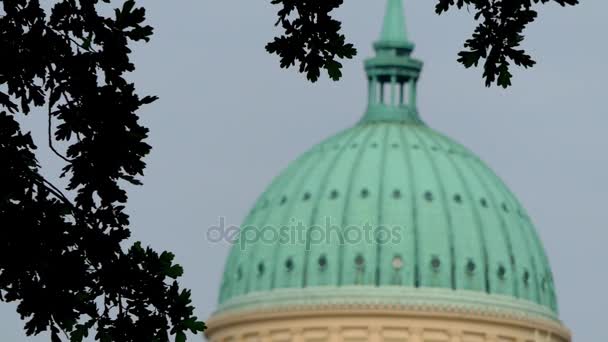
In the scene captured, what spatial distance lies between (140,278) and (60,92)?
101 centimetres

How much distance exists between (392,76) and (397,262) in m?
13.6

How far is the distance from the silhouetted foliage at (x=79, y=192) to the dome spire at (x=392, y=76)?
107242 mm

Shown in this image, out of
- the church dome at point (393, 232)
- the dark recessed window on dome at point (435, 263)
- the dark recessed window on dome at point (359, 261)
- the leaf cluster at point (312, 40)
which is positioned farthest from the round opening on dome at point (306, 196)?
the leaf cluster at point (312, 40)

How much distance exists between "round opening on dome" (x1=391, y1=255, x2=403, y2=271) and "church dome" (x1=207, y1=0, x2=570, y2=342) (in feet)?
0.13

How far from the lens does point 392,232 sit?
374 ft

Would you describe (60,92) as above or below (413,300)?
below

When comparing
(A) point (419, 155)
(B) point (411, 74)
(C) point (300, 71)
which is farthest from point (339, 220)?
(C) point (300, 71)

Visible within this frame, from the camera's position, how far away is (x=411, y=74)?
12456 cm

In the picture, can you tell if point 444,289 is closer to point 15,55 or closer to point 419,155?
point 419,155

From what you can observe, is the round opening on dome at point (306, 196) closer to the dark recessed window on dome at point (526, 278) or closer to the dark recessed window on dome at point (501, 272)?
the dark recessed window on dome at point (501, 272)

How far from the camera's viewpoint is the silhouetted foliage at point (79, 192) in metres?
13.8

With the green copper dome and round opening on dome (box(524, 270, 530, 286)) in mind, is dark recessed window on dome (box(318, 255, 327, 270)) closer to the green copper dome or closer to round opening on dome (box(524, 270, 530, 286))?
the green copper dome

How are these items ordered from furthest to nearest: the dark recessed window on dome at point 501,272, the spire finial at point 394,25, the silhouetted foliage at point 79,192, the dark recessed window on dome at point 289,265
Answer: the spire finial at point 394,25
the dark recessed window on dome at point 289,265
the dark recessed window on dome at point 501,272
the silhouetted foliage at point 79,192

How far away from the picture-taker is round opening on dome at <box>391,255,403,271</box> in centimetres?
11288
